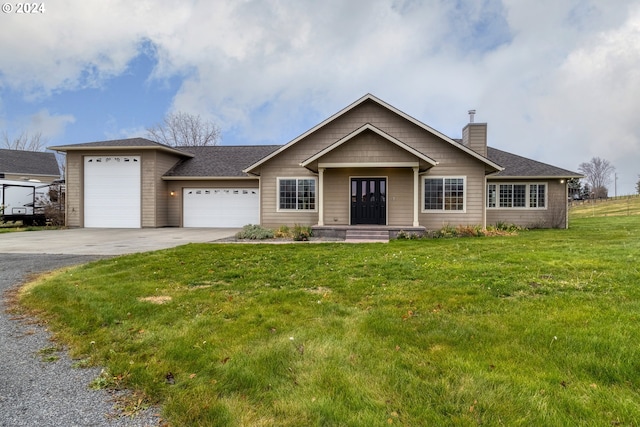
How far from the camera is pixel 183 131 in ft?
134

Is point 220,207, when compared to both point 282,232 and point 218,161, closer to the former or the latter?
point 218,161

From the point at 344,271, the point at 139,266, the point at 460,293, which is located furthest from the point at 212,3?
the point at 460,293

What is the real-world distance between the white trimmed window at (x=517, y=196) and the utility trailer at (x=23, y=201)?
25.4 m

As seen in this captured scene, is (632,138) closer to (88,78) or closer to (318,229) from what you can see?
(318,229)

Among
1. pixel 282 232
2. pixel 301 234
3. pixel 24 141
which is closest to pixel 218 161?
pixel 282 232

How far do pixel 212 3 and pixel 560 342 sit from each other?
1787 cm

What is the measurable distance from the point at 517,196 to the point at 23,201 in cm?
2782

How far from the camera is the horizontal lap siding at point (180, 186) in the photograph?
65.4 ft

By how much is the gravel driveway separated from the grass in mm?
173

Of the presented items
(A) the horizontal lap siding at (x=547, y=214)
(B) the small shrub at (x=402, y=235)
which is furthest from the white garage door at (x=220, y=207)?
(A) the horizontal lap siding at (x=547, y=214)

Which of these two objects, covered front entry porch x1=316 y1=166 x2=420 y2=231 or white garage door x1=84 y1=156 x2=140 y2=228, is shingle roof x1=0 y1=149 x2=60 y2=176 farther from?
covered front entry porch x1=316 y1=166 x2=420 y2=231

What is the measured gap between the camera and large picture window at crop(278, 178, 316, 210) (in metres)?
15.5

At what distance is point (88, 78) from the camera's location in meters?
28.0

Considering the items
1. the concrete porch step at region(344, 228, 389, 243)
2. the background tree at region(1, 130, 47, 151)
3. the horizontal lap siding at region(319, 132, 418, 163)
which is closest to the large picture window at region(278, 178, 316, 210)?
the horizontal lap siding at region(319, 132, 418, 163)
